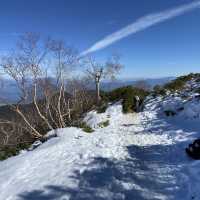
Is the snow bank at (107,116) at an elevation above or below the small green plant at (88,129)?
above

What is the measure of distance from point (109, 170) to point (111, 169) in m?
0.11

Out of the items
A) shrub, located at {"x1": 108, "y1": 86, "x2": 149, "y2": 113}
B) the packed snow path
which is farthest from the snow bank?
the packed snow path

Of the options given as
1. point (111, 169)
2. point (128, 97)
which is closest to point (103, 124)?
point (128, 97)

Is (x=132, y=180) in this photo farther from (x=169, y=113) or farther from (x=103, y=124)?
(x=169, y=113)

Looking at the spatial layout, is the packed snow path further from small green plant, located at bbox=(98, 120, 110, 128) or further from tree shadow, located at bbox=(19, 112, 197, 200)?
small green plant, located at bbox=(98, 120, 110, 128)

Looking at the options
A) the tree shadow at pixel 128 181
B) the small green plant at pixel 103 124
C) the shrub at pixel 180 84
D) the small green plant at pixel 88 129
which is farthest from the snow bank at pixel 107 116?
the tree shadow at pixel 128 181

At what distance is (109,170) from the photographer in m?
9.66

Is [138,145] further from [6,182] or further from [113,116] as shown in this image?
[113,116]

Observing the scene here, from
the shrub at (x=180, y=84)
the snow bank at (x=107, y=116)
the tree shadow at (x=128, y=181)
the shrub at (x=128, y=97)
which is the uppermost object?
the shrub at (x=180, y=84)

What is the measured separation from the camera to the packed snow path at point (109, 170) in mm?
7805

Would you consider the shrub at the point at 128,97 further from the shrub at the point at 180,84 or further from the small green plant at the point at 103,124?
the small green plant at the point at 103,124

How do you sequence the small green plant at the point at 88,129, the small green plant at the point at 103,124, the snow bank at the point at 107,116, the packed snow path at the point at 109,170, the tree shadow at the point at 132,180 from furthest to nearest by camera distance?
1. the snow bank at the point at 107,116
2. the small green plant at the point at 103,124
3. the small green plant at the point at 88,129
4. the packed snow path at the point at 109,170
5. the tree shadow at the point at 132,180

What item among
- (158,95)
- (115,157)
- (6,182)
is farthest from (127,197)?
(158,95)

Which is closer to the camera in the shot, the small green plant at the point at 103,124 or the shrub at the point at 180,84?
the small green plant at the point at 103,124
